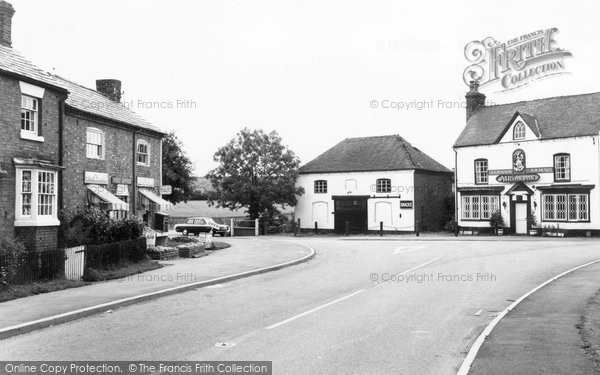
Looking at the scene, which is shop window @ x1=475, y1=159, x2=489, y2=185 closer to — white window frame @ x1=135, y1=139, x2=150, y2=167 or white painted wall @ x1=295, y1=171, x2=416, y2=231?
white painted wall @ x1=295, y1=171, x2=416, y2=231

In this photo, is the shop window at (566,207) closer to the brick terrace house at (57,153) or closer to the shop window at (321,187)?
the shop window at (321,187)

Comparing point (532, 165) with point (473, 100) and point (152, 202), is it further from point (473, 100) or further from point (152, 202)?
point (152, 202)

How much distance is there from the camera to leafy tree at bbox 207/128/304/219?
50812mm

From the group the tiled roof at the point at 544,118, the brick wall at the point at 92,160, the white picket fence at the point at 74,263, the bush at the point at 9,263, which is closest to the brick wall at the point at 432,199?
the tiled roof at the point at 544,118

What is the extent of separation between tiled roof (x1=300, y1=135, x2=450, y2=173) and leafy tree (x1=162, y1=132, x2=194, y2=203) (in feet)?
43.7

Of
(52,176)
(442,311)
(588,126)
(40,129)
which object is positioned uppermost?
(588,126)

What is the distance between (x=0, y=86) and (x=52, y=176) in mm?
3404

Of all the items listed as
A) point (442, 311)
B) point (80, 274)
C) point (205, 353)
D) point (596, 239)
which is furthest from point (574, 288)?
point (596, 239)

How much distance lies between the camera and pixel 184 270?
2044cm

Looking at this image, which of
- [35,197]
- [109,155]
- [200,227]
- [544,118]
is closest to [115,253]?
[35,197]

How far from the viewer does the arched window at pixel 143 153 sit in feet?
90.9

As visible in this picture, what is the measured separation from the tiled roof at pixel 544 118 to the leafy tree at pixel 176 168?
89.7 ft

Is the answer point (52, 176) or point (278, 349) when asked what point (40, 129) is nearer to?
point (52, 176)

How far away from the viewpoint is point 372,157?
5028 cm
